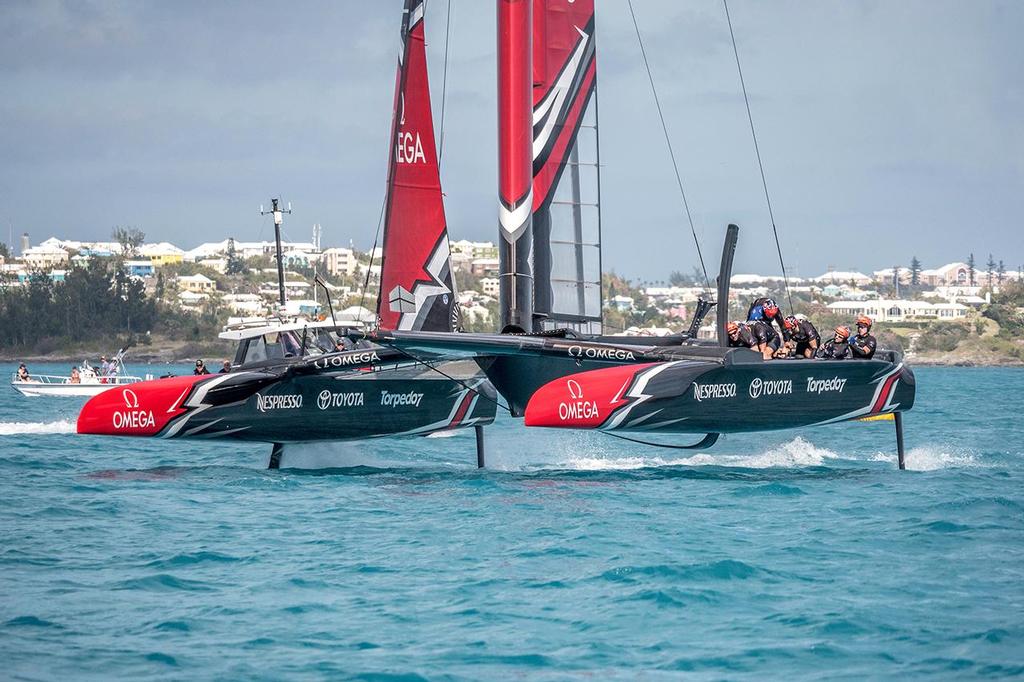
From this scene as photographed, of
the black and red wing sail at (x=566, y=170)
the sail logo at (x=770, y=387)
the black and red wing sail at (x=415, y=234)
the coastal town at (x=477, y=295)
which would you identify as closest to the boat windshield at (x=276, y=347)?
the black and red wing sail at (x=415, y=234)

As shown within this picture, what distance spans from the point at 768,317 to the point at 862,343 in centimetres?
96

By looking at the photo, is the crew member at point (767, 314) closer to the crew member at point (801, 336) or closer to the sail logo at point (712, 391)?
the crew member at point (801, 336)

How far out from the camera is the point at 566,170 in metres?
14.1

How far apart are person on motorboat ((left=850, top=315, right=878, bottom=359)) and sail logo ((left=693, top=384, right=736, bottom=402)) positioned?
1.90m

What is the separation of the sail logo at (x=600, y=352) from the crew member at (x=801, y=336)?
1.89 metres

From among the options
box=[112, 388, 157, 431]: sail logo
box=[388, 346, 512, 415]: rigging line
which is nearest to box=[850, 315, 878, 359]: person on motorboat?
box=[388, 346, 512, 415]: rigging line

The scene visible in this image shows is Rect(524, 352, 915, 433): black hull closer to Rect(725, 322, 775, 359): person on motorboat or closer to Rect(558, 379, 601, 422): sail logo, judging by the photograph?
Rect(558, 379, 601, 422): sail logo

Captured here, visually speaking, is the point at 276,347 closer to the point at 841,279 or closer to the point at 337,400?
the point at 337,400

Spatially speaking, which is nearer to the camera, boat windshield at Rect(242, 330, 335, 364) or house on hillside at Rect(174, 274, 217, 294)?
boat windshield at Rect(242, 330, 335, 364)

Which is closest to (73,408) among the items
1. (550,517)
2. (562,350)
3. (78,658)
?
(562,350)

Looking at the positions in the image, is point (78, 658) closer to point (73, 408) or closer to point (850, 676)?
point (850, 676)

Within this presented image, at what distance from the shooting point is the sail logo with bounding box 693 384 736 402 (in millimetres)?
11789

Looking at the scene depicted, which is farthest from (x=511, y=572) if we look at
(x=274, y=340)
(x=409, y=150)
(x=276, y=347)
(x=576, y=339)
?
(x=274, y=340)

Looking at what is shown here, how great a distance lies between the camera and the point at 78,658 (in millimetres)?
5855
